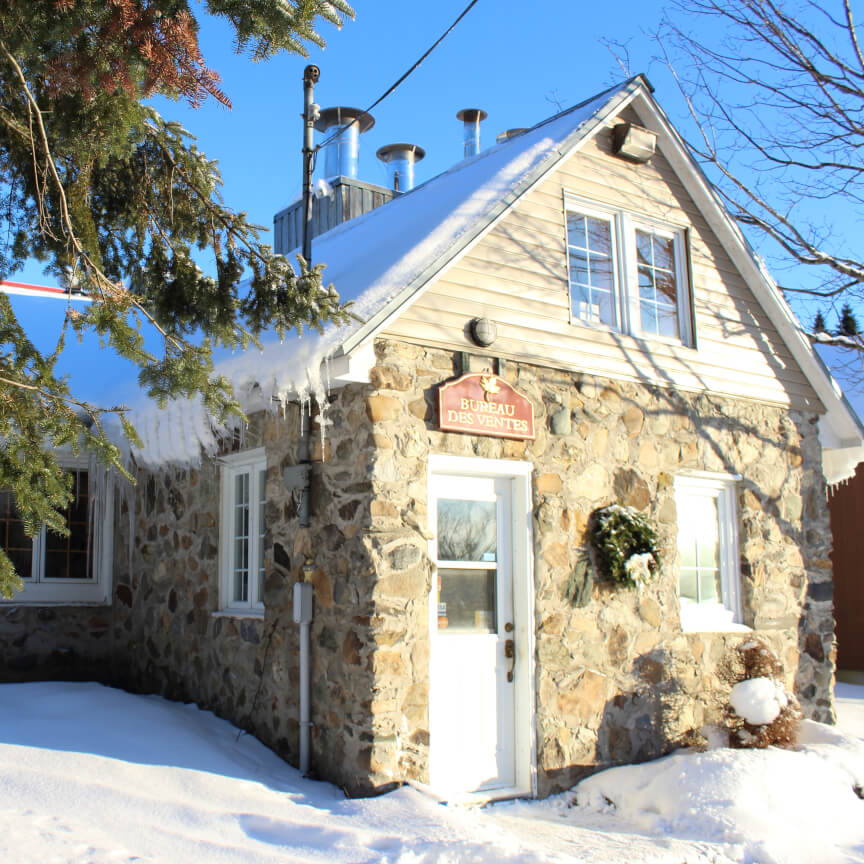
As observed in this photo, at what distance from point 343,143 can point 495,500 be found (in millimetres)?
6891

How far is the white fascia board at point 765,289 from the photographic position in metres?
8.76

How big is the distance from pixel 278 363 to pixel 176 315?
2.44 feet

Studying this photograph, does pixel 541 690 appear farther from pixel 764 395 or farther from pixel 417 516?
pixel 764 395

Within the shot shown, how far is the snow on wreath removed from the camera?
7363 millimetres

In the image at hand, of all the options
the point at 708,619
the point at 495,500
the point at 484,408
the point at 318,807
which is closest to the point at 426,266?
the point at 484,408

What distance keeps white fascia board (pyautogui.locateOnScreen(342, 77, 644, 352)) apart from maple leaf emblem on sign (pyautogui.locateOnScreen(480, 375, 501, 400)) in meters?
0.82

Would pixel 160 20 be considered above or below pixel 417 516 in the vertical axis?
above

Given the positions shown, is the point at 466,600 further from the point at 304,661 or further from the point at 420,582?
the point at 304,661

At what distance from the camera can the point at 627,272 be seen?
838cm

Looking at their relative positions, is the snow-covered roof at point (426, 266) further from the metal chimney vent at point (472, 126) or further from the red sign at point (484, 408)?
the metal chimney vent at point (472, 126)

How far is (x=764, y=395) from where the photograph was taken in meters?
9.20

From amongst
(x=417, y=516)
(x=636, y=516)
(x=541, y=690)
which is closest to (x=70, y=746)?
(x=417, y=516)

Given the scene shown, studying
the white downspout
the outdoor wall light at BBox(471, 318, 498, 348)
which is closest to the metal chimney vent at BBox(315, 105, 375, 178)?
the outdoor wall light at BBox(471, 318, 498, 348)

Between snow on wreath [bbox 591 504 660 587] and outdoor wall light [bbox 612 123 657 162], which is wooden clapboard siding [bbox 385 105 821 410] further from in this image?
snow on wreath [bbox 591 504 660 587]
